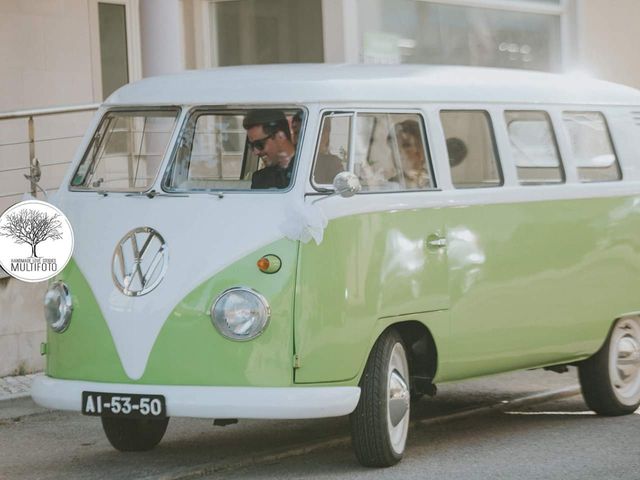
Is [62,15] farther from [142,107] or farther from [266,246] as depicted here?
[266,246]

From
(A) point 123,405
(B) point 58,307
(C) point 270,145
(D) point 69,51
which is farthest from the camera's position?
(D) point 69,51

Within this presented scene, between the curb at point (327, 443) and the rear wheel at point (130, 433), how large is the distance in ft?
2.37

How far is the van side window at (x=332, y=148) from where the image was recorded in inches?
330

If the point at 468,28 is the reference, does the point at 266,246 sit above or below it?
Answer: below

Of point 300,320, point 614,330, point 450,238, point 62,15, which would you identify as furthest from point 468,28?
point 300,320

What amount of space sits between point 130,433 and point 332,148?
2.04 m

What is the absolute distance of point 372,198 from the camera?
8.44 meters

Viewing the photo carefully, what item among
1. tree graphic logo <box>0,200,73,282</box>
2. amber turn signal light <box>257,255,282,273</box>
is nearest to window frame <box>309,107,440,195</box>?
amber turn signal light <box>257,255,282,273</box>

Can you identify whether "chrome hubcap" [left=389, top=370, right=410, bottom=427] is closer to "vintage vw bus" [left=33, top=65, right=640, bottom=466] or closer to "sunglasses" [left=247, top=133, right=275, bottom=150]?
"vintage vw bus" [left=33, top=65, right=640, bottom=466]

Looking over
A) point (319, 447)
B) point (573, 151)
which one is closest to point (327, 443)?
point (319, 447)

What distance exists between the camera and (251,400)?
7.86 metres

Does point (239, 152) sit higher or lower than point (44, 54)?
lower

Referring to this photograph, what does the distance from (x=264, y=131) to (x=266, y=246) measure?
903 millimetres

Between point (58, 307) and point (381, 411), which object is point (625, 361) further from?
point (58, 307)
